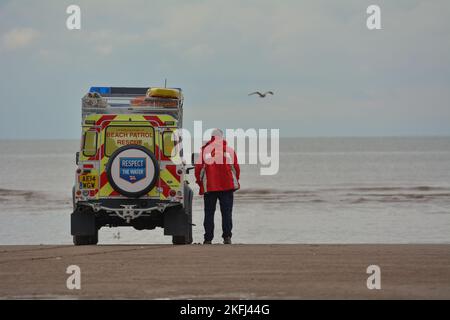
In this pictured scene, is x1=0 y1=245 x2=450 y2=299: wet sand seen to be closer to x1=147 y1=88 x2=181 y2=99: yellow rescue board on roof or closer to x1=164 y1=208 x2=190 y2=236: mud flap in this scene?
x1=164 y1=208 x2=190 y2=236: mud flap

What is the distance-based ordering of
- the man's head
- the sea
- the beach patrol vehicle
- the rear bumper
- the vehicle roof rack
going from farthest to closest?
the sea < the vehicle roof rack < the man's head < the rear bumper < the beach patrol vehicle

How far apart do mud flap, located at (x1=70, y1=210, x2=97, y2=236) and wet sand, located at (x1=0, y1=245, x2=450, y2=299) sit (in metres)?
1.18

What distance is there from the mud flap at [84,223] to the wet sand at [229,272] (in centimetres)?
118

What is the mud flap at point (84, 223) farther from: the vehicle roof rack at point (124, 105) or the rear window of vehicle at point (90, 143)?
the vehicle roof rack at point (124, 105)

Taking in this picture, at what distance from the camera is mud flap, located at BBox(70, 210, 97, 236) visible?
17.4 meters

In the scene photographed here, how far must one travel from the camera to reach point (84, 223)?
57.3 feet

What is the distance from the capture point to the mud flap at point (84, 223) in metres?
17.4

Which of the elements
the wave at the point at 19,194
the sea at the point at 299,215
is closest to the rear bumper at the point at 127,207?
the sea at the point at 299,215

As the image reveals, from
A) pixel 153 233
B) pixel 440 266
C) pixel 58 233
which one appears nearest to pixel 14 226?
pixel 58 233

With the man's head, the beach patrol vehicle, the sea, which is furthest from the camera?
the sea

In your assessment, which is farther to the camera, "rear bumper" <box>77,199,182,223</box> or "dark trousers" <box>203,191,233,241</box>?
"dark trousers" <box>203,191,233,241</box>

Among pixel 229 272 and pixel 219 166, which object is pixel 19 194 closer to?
pixel 219 166

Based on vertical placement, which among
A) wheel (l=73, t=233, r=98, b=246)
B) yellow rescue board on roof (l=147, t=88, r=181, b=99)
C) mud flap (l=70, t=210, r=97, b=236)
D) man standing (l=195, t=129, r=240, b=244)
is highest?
yellow rescue board on roof (l=147, t=88, r=181, b=99)

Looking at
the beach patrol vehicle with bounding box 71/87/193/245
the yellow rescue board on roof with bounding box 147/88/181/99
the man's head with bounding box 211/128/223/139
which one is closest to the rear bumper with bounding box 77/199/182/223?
the beach patrol vehicle with bounding box 71/87/193/245
